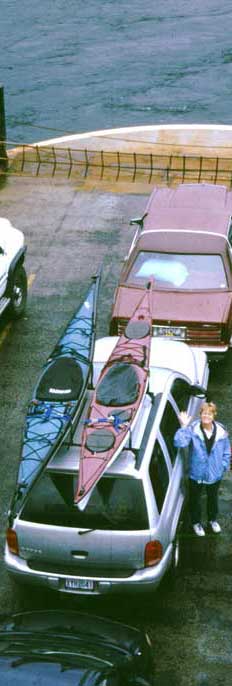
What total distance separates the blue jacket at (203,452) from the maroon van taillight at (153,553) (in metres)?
1.12

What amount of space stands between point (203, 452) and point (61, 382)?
1664 millimetres

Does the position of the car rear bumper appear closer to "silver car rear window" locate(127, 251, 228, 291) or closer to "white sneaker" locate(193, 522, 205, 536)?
"white sneaker" locate(193, 522, 205, 536)

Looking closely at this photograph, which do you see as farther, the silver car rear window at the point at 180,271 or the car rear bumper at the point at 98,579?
the silver car rear window at the point at 180,271

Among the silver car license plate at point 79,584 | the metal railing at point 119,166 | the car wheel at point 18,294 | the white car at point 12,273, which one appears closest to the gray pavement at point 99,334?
the car wheel at point 18,294

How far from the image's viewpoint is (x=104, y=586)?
8336 mm

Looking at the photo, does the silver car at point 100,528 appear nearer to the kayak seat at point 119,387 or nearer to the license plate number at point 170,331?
the kayak seat at point 119,387

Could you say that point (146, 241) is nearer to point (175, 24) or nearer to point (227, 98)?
point (227, 98)

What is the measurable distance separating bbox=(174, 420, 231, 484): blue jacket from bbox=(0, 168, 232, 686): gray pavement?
3.15 feet

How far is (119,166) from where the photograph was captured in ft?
69.3

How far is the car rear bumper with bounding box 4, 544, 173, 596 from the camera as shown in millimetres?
8297

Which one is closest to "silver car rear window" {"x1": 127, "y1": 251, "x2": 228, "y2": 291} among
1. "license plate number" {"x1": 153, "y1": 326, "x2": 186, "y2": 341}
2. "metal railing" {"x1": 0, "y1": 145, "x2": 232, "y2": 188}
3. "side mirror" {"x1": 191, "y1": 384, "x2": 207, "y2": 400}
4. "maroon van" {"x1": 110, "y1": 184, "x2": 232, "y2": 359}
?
"maroon van" {"x1": 110, "y1": 184, "x2": 232, "y2": 359}

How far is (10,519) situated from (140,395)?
1.77m

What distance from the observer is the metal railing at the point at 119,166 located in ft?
66.6

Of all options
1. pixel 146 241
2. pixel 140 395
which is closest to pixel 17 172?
pixel 146 241
